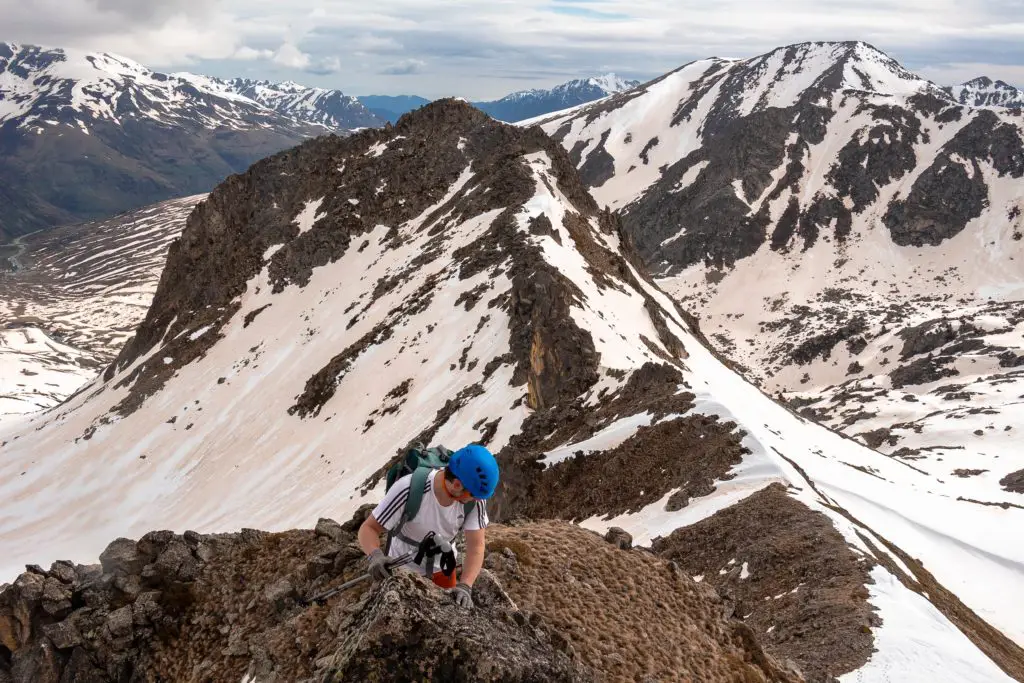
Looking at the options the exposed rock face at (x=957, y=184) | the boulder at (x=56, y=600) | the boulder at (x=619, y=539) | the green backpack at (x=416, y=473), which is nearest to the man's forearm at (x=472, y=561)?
the green backpack at (x=416, y=473)

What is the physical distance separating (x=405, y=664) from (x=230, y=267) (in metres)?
72.7

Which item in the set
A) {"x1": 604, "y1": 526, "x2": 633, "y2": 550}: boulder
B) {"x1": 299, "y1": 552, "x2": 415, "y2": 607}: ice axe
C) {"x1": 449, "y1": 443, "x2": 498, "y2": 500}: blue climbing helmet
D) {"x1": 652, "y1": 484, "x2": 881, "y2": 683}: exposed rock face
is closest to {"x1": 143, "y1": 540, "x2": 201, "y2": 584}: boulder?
{"x1": 299, "y1": 552, "x2": 415, "y2": 607}: ice axe

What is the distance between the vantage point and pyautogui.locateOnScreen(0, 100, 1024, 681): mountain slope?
672 inches

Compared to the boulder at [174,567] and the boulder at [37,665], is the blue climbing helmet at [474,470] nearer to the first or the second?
the boulder at [174,567]

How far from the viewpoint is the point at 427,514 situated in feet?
24.8

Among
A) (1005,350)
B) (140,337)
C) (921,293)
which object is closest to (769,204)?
(921,293)

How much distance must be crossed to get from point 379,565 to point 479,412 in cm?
2697

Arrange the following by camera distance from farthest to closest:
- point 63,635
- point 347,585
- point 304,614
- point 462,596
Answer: point 63,635, point 304,614, point 347,585, point 462,596

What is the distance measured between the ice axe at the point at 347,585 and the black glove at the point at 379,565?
0.19ft

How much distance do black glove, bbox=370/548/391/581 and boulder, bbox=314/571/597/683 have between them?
0.62ft

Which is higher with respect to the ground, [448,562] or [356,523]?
[448,562]

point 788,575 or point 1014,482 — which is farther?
point 1014,482

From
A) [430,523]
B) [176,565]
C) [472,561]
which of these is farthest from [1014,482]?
[176,565]

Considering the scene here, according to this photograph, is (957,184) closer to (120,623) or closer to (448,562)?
(448,562)
